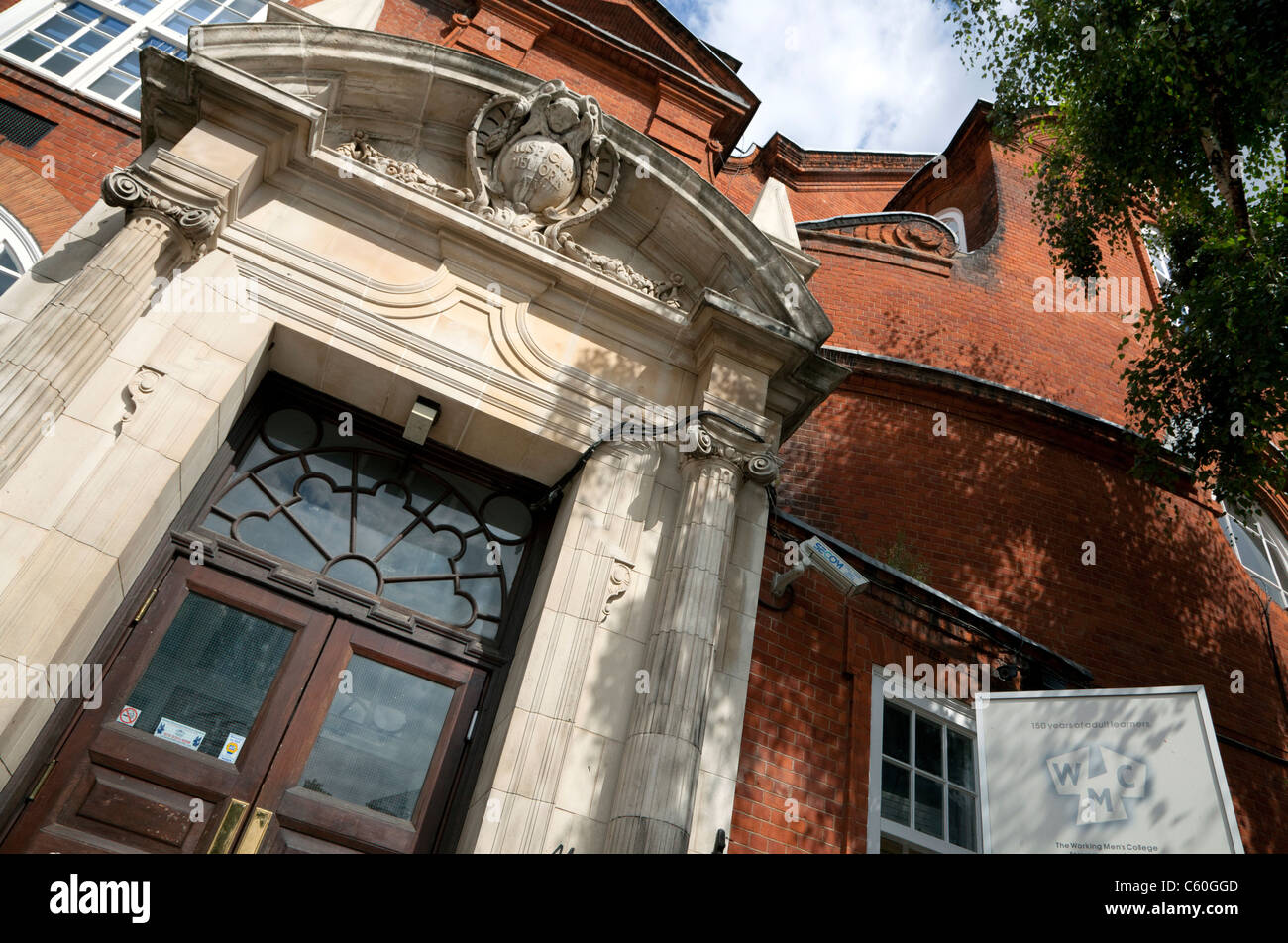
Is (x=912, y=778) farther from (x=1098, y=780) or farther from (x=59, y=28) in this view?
(x=59, y=28)

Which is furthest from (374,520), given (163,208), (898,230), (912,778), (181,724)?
(898,230)

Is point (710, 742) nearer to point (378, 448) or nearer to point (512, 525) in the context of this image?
point (512, 525)

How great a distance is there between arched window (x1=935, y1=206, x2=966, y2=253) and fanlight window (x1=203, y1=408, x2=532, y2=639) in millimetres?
11095

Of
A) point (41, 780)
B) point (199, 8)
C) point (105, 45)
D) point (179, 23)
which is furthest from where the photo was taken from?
point (199, 8)

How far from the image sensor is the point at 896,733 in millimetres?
7020

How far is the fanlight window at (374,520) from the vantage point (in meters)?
5.70

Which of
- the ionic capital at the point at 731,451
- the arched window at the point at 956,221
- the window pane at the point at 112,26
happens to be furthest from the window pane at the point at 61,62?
the arched window at the point at 956,221

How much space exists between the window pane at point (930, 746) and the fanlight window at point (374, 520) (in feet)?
11.7

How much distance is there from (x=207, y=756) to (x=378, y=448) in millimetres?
2213

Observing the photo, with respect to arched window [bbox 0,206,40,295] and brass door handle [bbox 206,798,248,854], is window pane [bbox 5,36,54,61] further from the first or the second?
brass door handle [bbox 206,798,248,854]

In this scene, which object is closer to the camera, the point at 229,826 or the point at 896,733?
the point at 229,826

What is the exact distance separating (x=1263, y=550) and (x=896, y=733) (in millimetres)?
8541

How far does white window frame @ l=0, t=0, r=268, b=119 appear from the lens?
8.83m

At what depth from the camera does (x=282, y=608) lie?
17.8ft
